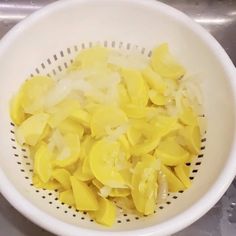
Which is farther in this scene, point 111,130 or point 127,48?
point 127,48

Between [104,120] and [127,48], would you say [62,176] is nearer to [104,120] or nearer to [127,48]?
[104,120]

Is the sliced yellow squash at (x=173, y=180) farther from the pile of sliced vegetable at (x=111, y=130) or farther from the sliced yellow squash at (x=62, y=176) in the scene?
the sliced yellow squash at (x=62, y=176)

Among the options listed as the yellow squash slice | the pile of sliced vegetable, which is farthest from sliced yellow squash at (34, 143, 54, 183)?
the yellow squash slice

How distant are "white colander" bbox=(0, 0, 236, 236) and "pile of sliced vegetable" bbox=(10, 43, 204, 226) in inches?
0.6


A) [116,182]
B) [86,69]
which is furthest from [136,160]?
[86,69]

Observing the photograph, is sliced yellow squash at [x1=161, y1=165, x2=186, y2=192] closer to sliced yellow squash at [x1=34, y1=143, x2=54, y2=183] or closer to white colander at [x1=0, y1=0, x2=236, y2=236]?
white colander at [x1=0, y1=0, x2=236, y2=236]

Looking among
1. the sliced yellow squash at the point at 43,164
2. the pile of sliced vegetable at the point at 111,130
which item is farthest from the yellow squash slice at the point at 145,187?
the sliced yellow squash at the point at 43,164

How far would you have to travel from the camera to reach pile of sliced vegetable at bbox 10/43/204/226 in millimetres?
711

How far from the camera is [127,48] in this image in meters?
0.85

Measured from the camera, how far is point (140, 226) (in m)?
0.68

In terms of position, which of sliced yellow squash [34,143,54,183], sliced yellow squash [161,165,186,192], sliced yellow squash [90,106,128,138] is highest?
sliced yellow squash [90,106,128,138]

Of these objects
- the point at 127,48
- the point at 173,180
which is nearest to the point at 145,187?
the point at 173,180

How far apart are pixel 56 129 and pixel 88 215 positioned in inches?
4.9

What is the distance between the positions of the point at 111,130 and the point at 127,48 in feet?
0.54
